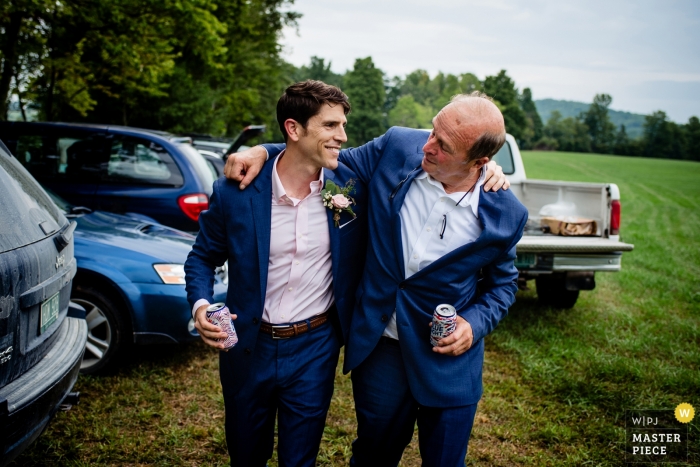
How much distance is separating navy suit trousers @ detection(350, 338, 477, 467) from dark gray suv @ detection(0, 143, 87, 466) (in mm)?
1443

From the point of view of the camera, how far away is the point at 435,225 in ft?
8.01

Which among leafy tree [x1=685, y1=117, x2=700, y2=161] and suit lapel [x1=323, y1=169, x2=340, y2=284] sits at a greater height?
leafy tree [x1=685, y1=117, x2=700, y2=161]

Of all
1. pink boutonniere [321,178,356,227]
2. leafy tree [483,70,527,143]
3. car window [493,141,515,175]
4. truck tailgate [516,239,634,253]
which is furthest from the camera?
leafy tree [483,70,527,143]

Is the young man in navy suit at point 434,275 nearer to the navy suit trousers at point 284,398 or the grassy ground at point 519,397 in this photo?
the navy suit trousers at point 284,398

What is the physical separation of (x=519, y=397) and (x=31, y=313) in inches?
136

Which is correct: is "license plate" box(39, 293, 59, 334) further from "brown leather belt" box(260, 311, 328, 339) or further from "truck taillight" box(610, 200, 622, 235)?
"truck taillight" box(610, 200, 622, 235)

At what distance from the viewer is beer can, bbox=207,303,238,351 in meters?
2.25

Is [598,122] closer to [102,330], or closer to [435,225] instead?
[102,330]

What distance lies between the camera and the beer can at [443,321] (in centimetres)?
225

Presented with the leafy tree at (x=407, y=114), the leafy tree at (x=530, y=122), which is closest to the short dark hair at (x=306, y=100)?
the leafy tree at (x=530, y=122)

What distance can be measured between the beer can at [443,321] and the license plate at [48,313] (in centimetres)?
186

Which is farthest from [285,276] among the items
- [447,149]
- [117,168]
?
[117,168]

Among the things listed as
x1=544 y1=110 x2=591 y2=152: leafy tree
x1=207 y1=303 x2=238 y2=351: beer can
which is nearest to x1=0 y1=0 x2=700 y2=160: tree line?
x1=207 y1=303 x2=238 y2=351: beer can

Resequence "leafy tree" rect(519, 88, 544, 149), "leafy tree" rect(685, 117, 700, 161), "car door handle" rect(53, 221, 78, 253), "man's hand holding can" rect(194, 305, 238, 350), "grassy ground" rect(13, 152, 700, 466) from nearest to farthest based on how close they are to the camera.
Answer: "man's hand holding can" rect(194, 305, 238, 350) → "car door handle" rect(53, 221, 78, 253) → "grassy ground" rect(13, 152, 700, 466) → "leafy tree" rect(685, 117, 700, 161) → "leafy tree" rect(519, 88, 544, 149)
